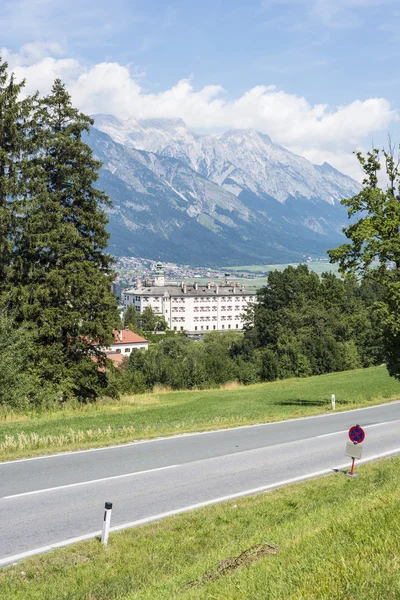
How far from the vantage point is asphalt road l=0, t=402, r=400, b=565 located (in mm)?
10328

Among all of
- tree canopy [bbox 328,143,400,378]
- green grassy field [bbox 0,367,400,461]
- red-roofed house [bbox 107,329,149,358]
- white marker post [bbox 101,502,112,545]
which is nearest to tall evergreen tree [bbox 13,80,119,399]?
green grassy field [bbox 0,367,400,461]

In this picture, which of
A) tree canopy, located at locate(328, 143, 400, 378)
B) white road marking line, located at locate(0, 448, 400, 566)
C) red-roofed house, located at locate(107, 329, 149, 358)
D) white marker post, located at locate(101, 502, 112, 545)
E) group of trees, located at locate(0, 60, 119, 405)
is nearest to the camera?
white road marking line, located at locate(0, 448, 400, 566)

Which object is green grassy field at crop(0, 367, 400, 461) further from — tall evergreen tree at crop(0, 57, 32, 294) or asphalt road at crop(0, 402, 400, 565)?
tall evergreen tree at crop(0, 57, 32, 294)

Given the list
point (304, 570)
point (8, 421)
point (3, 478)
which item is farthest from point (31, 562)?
point (8, 421)

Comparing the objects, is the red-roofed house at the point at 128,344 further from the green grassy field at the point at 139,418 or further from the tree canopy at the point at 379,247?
the tree canopy at the point at 379,247

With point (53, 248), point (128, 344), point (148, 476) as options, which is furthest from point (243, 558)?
point (128, 344)

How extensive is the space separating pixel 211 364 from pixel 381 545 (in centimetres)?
5803

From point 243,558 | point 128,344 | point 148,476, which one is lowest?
point 128,344

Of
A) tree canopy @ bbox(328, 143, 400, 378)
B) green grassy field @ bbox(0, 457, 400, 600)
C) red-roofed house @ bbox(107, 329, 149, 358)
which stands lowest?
red-roofed house @ bbox(107, 329, 149, 358)

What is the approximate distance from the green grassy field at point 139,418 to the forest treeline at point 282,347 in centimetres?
1693

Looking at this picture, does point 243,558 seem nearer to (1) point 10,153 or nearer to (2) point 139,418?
(2) point 139,418

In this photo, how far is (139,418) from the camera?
24797 millimetres

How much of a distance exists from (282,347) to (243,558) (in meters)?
69.4

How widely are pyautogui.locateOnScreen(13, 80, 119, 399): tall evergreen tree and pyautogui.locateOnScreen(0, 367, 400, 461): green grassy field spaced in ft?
10.1
